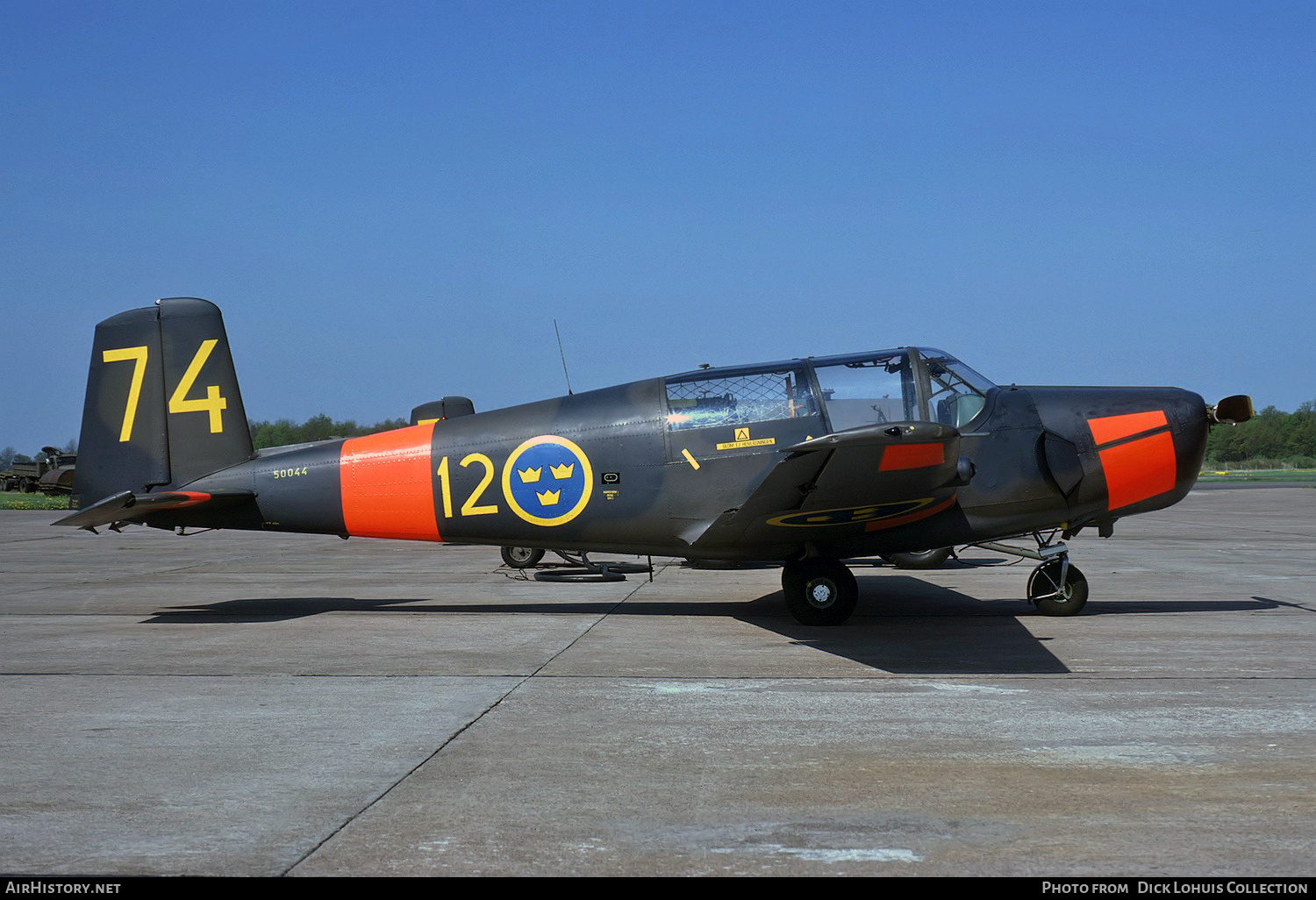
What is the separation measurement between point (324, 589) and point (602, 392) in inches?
225

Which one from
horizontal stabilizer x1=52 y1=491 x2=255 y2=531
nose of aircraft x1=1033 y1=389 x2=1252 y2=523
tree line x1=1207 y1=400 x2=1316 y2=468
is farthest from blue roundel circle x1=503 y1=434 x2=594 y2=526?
tree line x1=1207 y1=400 x2=1316 y2=468

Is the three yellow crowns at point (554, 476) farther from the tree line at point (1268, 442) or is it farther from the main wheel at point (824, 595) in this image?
the tree line at point (1268, 442)

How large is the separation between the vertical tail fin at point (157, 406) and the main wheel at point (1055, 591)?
8.28 metres

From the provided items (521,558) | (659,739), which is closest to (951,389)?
(659,739)

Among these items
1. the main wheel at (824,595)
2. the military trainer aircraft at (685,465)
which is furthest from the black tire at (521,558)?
the main wheel at (824,595)

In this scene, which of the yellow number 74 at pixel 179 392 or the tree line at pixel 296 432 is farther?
the tree line at pixel 296 432

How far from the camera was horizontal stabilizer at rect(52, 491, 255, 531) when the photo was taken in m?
9.42

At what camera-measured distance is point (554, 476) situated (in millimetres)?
10102

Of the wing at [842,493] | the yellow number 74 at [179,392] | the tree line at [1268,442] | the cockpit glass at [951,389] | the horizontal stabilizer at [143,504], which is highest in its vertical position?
the yellow number 74 at [179,392]

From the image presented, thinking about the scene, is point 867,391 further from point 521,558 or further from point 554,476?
point 521,558

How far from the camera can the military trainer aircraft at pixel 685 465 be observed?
9.57 meters

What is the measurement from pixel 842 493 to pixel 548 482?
9.56ft

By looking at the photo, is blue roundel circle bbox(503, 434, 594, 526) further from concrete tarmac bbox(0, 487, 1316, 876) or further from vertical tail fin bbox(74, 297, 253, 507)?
vertical tail fin bbox(74, 297, 253, 507)

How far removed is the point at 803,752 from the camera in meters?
5.30
